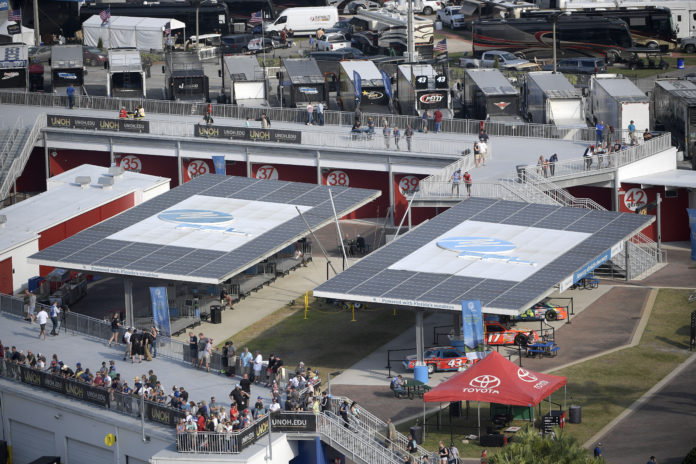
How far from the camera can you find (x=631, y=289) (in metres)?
69.0

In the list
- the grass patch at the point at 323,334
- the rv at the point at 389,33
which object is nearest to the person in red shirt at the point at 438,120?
the grass patch at the point at 323,334

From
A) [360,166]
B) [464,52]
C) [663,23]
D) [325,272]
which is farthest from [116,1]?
[325,272]

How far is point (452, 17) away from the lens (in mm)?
124500

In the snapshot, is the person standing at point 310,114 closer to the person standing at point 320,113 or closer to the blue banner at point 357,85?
the person standing at point 320,113

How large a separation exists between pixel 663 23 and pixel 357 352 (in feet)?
191

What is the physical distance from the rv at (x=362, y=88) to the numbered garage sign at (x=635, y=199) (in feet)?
59.6

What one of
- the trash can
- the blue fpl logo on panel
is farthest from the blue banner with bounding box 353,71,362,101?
the trash can

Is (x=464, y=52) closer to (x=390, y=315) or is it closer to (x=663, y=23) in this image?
(x=663, y=23)

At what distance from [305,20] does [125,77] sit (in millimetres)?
30420

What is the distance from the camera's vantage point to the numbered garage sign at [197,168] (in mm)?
86188

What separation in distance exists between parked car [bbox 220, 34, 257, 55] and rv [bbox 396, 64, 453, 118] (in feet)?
89.4

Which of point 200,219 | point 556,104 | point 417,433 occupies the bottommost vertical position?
point 417,433

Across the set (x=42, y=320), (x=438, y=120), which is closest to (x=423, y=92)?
(x=438, y=120)

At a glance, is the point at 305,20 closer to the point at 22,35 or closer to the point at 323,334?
the point at 22,35
